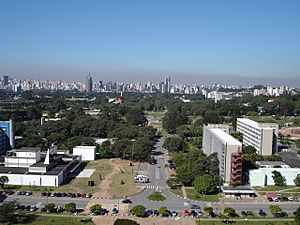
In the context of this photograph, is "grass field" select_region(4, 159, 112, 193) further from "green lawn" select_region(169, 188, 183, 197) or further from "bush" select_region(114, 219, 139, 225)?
"bush" select_region(114, 219, 139, 225)

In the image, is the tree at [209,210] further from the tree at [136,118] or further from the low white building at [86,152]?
the tree at [136,118]

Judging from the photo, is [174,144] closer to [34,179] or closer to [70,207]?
[34,179]

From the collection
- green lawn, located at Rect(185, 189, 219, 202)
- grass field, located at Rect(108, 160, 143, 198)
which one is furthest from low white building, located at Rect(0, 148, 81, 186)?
green lawn, located at Rect(185, 189, 219, 202)

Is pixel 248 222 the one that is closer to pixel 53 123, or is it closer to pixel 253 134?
pixel 253 134

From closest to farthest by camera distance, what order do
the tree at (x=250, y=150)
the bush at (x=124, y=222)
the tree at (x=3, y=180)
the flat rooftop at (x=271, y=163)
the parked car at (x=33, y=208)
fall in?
the bush at (x=124, y=222)
the parked car at (x=33, y=208)
the tree at (x=3, y=180)
the flat rooftop at (x=271, y=163)
the tree at (x=250, y=150)

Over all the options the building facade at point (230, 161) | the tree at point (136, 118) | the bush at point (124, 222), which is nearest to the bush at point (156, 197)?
the bush at point (124, 222)

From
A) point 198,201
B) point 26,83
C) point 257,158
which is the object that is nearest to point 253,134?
point 257,158
